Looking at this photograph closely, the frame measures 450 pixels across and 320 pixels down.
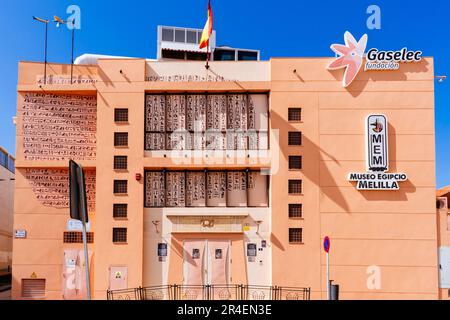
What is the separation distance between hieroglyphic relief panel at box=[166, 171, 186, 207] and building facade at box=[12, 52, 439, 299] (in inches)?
2.7

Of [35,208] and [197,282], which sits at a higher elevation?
[35,208]

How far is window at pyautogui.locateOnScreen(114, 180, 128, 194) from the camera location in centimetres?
3303

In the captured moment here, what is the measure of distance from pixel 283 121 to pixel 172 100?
23.5ft

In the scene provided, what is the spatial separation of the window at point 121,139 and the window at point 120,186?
7.57 ft

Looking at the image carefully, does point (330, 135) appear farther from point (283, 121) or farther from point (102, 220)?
point (102, 220)

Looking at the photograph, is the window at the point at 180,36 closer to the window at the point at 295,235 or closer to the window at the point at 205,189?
the window at the point at 205,189

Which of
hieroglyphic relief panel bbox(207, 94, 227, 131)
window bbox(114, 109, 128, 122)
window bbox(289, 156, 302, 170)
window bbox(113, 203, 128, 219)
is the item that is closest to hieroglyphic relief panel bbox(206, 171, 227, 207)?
hieroglyphic relief panel bbox(207, 94, 227, 131)

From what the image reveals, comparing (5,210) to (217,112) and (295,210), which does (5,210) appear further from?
(295,210)

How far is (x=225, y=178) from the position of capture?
33.7 m

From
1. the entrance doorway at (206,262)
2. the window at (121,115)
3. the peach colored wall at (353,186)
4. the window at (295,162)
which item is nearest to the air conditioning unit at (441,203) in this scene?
the peach colored wall at (353,186)

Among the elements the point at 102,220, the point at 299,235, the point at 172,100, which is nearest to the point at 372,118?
the point at 299,235

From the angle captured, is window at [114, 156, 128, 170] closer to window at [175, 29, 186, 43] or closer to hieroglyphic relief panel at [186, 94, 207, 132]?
hieroglyphic relief panel at [186, 94, 207, 132]

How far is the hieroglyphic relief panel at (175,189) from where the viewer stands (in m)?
33.5

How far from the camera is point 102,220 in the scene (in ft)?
107
